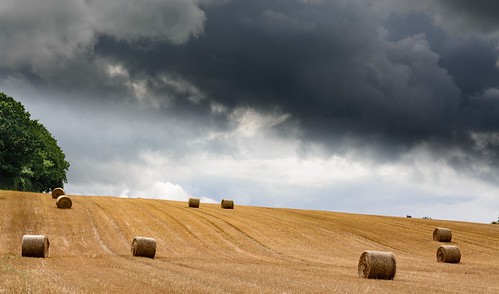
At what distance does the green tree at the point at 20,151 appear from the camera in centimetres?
6831

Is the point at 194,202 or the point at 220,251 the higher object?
the point at 194,202

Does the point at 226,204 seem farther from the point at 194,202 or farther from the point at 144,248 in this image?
the point at 144,248

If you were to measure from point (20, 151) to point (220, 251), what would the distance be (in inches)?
1683

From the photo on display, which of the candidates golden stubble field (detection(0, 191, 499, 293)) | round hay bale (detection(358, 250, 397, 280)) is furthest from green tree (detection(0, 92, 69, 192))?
round hay bale (detection(358, 250, 397, 280))

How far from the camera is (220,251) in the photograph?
116 feet

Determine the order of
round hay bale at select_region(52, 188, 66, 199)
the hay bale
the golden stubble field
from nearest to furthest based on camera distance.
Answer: the golden stubble field → the hay bale → round hay bale at select_region(52, 188, 66, 199)

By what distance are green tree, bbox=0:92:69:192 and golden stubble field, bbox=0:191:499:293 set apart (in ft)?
51.7

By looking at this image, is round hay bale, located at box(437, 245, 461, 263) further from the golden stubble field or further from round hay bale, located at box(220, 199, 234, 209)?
round hay bale, located at box(220, 199, 234, 209)

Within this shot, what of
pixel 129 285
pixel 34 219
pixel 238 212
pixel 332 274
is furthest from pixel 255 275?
pixel 238 212

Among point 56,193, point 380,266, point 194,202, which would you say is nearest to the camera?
point 380,266

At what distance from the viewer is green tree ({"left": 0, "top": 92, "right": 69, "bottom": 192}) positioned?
68.3m

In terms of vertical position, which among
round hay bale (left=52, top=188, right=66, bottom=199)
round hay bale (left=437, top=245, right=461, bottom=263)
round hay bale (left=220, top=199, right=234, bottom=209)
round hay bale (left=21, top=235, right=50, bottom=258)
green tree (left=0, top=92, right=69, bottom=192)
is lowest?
round hay bale (left=21, top=235, right=50, bottom=258)

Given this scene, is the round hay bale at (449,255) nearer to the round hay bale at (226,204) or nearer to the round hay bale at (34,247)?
the round hay bale at (34,247)

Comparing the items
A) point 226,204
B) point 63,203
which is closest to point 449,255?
point 226,204
